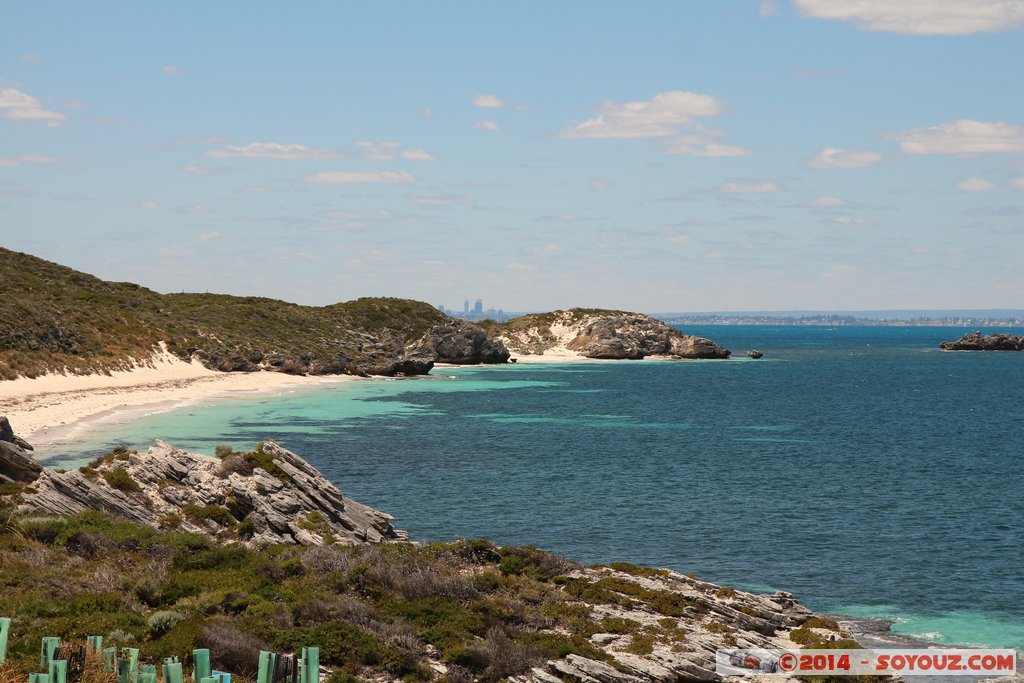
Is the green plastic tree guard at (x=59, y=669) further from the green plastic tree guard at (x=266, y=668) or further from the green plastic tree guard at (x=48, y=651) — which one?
the green plastic tree guard at (x=266, y=668)

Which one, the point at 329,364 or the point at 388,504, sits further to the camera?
the point at 329,364

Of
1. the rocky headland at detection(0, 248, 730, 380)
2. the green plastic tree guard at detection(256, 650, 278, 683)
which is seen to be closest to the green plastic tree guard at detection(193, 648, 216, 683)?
the green plastic tree guard at detection(256, 650, 278, 683)

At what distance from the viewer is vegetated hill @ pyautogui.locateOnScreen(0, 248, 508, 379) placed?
310ft

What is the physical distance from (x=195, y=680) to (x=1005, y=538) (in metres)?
35.6

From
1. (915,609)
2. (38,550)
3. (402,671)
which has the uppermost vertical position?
(38,550)

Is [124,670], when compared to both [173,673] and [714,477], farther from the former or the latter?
[714,477]

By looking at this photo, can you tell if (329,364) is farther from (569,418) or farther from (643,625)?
(643,625)

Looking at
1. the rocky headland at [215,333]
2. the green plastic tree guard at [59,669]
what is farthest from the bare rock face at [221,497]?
the rocky headland at [215,333]

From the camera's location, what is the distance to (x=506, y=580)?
2564 centimetres

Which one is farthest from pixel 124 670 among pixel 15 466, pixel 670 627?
pixel 15 466

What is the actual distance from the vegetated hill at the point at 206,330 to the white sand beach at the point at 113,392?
1946 millimetres

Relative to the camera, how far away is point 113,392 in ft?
291

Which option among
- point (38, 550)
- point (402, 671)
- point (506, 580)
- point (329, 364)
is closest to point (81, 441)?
point (38, 550)

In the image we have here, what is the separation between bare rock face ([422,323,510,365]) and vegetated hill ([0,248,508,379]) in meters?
0.17
